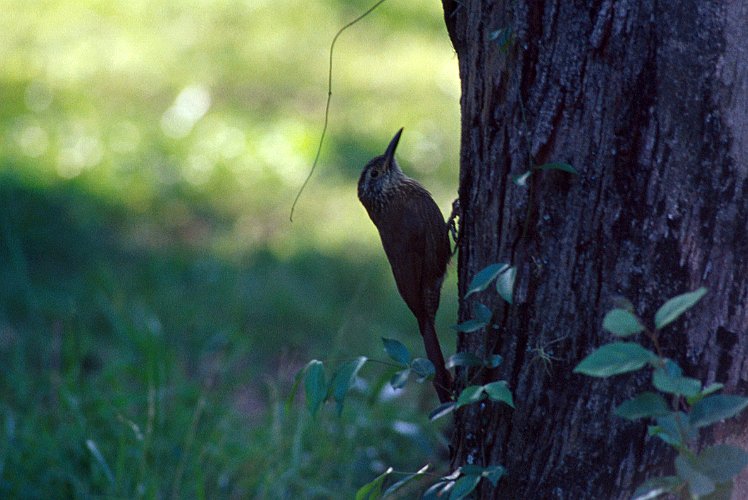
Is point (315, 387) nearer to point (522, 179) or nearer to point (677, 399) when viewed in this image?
point (522, 179)

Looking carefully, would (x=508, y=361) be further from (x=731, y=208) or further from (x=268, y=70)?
(x=268, y=70)

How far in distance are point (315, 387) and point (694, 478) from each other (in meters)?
0.83

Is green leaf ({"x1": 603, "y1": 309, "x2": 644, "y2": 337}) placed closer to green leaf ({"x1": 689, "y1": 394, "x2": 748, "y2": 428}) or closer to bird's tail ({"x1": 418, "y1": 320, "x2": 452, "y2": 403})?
green leaf ({"x1": 689, "y1": 394, "x2": 748, "y2": 428})

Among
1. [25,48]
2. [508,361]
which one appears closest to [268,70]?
[25,48]

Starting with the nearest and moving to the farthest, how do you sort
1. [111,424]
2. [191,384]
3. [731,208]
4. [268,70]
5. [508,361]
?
1. [731,208]
2. [508,361]
3. [111,424]
4. [191,384]
5. [268,70]

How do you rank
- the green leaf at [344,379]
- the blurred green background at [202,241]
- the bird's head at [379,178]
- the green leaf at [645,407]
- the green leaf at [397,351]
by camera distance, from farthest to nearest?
1. the bird's head at [379,178]
2. the blurred green background at [202,241]
3. the green leaf at [397,351]
4. the green leaf at [344,379]
5. the green leaf at [645,407]

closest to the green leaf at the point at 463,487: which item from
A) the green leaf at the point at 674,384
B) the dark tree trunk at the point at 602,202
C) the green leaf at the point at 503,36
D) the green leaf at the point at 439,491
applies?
the green leaf at the point at 439,491

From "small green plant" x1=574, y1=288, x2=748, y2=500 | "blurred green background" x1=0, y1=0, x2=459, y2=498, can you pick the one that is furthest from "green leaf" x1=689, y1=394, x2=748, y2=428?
"blurred green background" x1=0, y1=0, x2=459, y2=498

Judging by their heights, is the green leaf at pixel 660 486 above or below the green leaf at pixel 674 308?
below

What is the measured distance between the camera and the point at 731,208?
2.11m

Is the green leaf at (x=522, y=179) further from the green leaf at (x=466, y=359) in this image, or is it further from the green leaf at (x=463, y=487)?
the green leaf at (x=463, y=487)

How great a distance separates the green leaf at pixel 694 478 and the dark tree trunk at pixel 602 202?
0.39 metres

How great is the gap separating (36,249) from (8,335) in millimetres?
1029

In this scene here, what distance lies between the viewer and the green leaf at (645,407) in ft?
5.92
